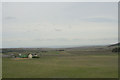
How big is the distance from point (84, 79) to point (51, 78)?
4889 millimetres

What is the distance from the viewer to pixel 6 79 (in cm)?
2211

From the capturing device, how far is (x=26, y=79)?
71.5ft

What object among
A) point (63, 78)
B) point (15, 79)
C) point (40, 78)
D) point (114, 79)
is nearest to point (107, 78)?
point (114, 79)

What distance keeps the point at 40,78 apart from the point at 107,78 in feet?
32.8

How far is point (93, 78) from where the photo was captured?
21859 millimetres

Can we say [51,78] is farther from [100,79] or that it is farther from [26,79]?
[100,79]

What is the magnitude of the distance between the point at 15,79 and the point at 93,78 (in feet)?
38.3

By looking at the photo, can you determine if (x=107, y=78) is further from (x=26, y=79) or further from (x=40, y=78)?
(x=26, y=79)

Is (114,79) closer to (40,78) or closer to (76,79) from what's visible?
(76,79)

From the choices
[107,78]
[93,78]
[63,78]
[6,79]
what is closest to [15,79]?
[6,79]

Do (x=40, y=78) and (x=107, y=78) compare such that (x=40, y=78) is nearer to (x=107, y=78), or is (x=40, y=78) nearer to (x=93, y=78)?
(x=93, y=78)

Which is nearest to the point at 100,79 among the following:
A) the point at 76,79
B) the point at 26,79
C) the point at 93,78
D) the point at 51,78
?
the point at 93,78

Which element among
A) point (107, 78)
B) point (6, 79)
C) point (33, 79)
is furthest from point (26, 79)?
point (107, 78)

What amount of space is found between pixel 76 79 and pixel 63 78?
6.37ft
